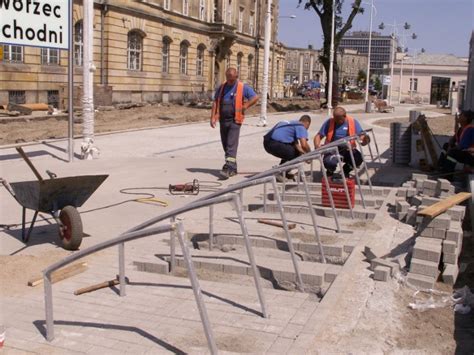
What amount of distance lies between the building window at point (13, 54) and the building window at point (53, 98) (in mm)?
2707

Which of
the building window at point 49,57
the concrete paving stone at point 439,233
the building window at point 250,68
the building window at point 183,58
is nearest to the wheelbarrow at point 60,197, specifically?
the concrete paving stone at point 439,233

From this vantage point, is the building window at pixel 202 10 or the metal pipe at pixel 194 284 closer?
the metal pipe at pixel 194 284

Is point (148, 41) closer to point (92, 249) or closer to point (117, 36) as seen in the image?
point (117, 36)

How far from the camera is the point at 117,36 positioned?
37562mm

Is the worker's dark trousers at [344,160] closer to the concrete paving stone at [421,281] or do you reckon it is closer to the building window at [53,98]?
the concrete paving stone at [421,281]

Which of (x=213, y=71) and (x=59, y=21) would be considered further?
(x=213, y=71)

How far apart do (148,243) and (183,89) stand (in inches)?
1642

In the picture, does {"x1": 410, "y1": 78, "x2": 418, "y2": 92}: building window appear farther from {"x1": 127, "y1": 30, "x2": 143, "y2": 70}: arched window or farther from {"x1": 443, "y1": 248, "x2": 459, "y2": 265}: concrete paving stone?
{"x1": 443, "y1": 248, "x2": 459, "y2": 265}: concrete paving stone

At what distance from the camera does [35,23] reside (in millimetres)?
11148

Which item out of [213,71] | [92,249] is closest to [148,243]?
[92,249]

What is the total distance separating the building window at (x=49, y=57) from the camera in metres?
32.0

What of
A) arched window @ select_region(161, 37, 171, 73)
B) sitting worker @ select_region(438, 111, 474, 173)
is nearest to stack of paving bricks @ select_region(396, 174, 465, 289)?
sitting worker @ select_region(438, 111, 474, 173)

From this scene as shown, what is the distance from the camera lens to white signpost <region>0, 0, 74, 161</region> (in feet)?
34.7

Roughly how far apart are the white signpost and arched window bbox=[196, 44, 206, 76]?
3899 centimetres
